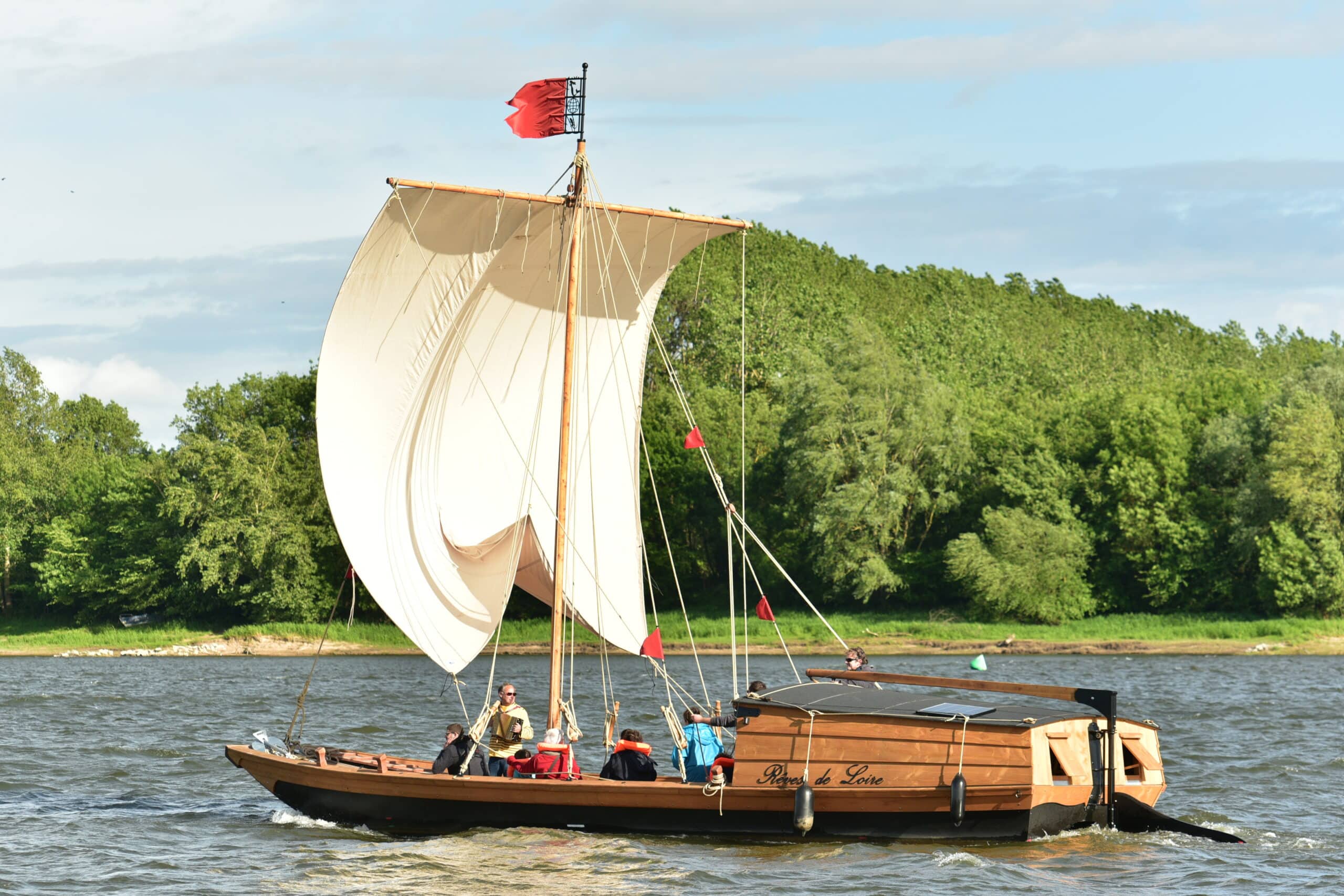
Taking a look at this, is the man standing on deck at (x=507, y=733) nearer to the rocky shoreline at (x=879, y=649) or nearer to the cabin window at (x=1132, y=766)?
the cabin window at (x=1132, y=766)

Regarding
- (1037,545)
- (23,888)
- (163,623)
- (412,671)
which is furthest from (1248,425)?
(23,888)

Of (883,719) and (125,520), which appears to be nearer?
(883,719)

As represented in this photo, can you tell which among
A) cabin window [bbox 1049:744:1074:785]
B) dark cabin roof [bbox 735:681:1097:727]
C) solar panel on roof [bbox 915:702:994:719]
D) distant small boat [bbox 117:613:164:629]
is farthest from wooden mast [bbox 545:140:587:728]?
distant small boat [bbox 117:613:164:629]

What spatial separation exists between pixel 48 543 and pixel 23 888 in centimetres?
6489

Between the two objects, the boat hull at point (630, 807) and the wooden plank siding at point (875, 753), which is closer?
the wooden plank siding at point (875, 753)

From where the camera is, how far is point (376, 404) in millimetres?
23094

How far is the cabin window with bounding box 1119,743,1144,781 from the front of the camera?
2038 cm

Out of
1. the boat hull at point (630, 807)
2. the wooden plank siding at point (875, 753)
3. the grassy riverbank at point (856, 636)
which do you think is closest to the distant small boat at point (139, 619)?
the grassy riverbank at point (856, 636)

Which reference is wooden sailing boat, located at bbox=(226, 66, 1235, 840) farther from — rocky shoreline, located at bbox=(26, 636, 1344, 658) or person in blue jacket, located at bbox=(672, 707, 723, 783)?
rocky shoreline, located at bbox=(26, 636, 1344, 658)

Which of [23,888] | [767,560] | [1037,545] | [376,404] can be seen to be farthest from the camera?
[767,560]

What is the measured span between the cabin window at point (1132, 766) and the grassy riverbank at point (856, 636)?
37111 mm

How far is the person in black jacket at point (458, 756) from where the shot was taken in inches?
832

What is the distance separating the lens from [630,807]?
20.2 metres

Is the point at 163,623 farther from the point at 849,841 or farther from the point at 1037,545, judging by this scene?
the point at 849,841
